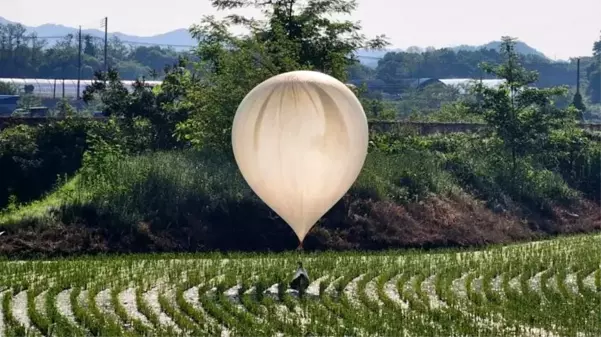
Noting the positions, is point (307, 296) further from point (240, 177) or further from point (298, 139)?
Answer: point (240, 177)

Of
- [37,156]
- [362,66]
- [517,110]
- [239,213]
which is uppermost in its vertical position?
[362,66]

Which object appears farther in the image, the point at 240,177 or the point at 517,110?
the point at 517,110

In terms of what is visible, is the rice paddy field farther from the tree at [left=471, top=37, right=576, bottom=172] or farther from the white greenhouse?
the white greenhouse

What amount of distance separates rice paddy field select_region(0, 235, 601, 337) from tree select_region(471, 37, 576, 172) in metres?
15.2

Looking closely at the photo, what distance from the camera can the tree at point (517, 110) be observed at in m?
40.2

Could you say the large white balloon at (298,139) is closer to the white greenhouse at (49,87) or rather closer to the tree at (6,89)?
the tree at (6,89)

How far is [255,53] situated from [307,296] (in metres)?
16.6

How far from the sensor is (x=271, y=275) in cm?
2153

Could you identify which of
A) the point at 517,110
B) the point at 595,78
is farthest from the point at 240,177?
the point at 595,78

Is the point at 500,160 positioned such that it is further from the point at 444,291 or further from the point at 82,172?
the point at 444,291

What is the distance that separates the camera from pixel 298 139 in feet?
61.7

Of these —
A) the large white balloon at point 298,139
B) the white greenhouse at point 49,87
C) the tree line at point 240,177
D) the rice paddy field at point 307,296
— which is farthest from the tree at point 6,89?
the large white balloon at point 298,139

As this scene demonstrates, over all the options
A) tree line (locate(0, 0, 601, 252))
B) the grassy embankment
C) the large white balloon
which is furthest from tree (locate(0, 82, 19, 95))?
the large white balloon

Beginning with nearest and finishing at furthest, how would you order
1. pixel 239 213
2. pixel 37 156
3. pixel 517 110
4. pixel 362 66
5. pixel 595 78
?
pixel 239 213 → pixel 517 110 → pixel 37 156 → pixel 362 66 → pixel 595 78
